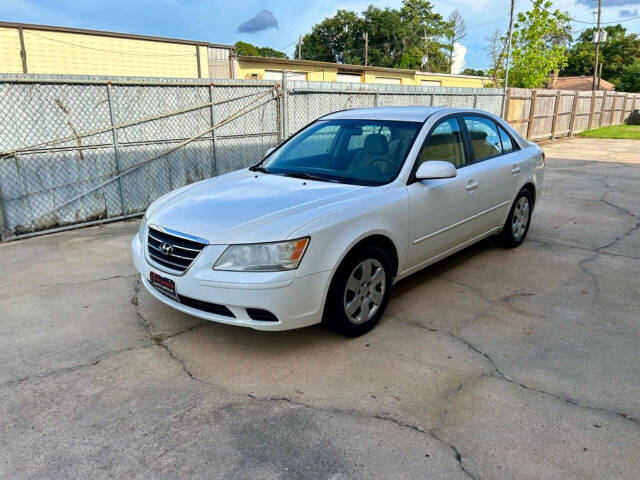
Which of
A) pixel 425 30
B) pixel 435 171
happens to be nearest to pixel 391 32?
pixel 425 30

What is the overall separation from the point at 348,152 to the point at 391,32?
65475mm

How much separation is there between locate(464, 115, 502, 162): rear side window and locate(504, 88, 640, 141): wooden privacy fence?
11791mm

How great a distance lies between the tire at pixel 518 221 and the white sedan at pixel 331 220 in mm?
380

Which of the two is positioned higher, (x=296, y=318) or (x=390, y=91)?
(x=390, y=91)

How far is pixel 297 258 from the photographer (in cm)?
309

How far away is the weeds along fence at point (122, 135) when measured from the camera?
6.30 metres

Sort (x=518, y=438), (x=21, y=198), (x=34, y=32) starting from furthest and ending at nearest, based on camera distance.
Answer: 1. (x=34, y=32)
2. (x=21, y=198)
3. (x=518, y=438)

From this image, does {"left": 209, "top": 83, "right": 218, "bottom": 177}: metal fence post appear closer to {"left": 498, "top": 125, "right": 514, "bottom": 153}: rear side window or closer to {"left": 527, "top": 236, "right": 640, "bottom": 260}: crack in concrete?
{"left": 498, "top": 125, "right": 514, "bottom": 153}: rear side window

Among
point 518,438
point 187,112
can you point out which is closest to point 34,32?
point 187,112

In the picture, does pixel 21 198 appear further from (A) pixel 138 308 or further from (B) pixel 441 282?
(B) pixel 441 282

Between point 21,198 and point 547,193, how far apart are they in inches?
338

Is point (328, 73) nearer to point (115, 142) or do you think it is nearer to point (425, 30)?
point (115, 142)

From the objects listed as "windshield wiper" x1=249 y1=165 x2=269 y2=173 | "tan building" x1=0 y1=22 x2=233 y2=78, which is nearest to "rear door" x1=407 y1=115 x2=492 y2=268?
"windshield wiper" x1=249 y1=165 x2=269 y2=173

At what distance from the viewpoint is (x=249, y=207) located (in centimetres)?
347
